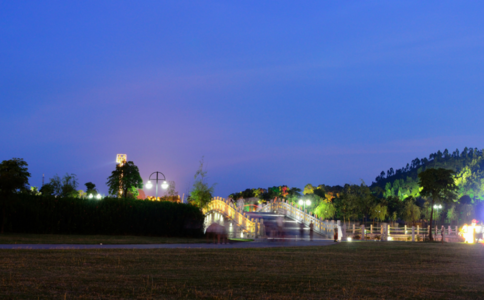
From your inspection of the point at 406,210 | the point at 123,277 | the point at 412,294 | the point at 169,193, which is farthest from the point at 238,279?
the point at 406,210

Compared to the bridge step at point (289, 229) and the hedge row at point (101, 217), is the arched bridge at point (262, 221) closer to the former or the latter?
the bridge step at point (289, 229)

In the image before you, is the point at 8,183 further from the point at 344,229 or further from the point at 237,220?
the point at 344,229

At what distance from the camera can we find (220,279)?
1035cm

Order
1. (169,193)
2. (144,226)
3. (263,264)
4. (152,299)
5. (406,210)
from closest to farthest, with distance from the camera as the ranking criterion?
(152,299) < (263,264) < (144,226) < (169,193) < (406,210)

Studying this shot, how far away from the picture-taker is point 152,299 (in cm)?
773

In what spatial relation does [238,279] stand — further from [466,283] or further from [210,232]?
[210,232]

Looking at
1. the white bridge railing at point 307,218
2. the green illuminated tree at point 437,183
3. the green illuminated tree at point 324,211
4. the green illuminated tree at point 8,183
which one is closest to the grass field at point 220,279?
the green illuminated tree at point 8,183

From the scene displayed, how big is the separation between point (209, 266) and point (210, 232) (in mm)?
14840

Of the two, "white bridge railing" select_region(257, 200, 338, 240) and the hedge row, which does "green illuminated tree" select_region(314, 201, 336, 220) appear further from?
the hedge row

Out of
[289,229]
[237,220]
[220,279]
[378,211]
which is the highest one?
[378,211]

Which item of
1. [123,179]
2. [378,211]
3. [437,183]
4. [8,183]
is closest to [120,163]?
[123,179]

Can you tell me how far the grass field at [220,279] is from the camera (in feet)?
27.6

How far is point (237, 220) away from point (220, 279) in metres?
31.9

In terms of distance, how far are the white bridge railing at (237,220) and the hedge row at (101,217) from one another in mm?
4451
